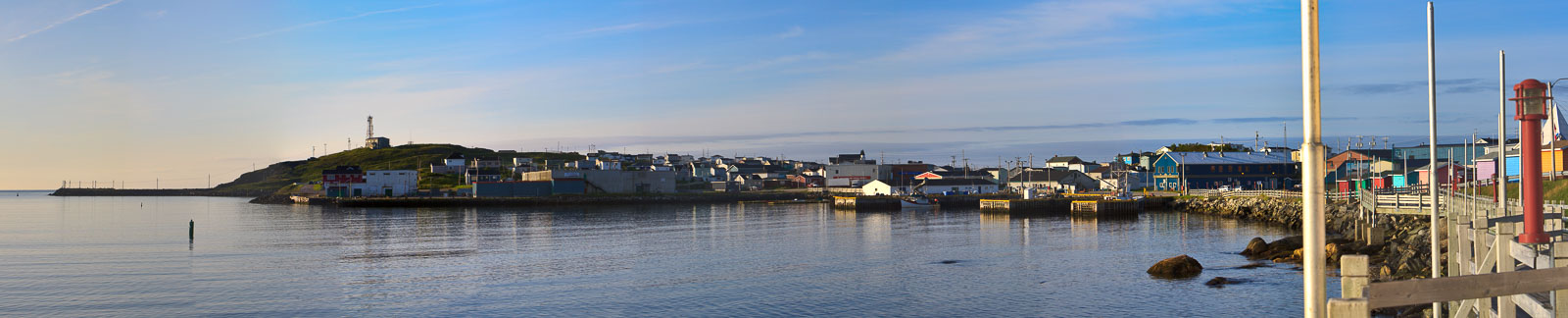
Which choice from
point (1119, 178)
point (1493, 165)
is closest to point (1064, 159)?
point (1119, 178)

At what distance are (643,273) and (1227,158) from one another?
10509 centimetres

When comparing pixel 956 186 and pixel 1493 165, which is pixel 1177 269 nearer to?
pixel 1493 165

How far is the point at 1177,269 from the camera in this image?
36188mm

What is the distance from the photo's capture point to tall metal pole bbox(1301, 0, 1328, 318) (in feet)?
23.8

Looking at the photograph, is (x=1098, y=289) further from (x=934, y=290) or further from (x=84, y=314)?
(x=84, y=314)

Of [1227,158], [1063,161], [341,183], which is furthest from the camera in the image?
[1063,161]

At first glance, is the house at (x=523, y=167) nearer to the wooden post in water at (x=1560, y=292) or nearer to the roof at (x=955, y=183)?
the roof at (x=955, y=183)

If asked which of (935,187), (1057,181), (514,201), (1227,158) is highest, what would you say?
(1227,158)

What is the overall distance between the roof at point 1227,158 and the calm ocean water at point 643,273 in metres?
55.5

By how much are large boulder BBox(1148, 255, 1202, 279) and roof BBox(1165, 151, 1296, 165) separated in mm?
91298

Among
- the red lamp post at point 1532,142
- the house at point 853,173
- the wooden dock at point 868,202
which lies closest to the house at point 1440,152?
the wooden dock at point 868,202

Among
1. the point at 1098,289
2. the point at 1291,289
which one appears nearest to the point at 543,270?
the point at 1098,289

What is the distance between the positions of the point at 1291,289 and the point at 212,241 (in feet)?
196

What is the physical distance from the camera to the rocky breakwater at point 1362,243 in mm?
29778
